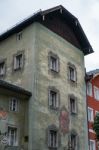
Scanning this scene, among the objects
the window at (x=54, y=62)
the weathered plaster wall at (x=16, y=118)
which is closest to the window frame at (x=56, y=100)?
the window at (x=54, y=62)

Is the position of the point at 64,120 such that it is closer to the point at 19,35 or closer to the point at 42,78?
the point at 42,78

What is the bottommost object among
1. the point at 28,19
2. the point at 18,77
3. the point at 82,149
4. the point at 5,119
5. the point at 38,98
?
the point at 82,149

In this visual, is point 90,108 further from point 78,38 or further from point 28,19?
point 28,19

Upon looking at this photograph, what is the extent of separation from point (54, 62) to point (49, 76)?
229 cm

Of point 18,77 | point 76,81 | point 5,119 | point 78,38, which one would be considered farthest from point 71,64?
point 5,119

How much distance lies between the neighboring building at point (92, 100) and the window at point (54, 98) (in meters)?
6.87

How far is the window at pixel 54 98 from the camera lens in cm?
3097

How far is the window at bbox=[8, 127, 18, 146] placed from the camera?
2670 centimetres

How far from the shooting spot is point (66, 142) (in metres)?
31.1

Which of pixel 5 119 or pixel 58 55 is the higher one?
pixel 58 55

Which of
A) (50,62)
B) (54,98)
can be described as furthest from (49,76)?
(54,98)

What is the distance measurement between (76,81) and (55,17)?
7215 mm

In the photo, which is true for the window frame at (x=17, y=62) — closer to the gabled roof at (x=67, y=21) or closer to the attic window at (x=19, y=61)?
the attic window at (x=19, y=61)

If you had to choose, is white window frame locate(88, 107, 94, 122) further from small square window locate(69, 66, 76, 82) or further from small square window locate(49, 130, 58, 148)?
small square window locate(49, 130, 58, 148)
